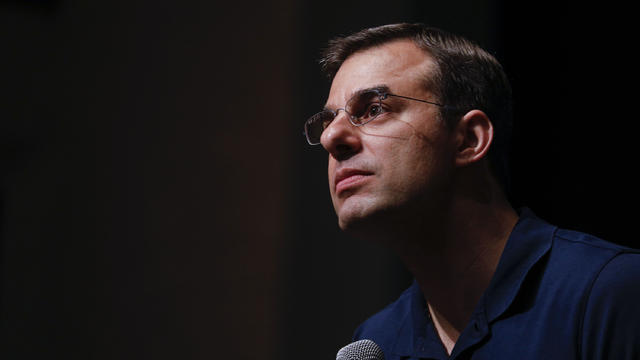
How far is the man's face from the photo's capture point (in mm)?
1443

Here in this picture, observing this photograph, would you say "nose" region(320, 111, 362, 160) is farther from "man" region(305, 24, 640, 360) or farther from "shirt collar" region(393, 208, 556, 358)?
"shirt collar" region(393, 208, 556, 358)

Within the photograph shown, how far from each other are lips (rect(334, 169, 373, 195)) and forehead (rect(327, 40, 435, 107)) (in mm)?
199

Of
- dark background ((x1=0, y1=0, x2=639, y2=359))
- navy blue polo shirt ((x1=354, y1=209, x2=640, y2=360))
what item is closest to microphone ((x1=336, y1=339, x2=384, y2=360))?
navy blue polo shirt ((x1=354, y1=209, x2=640, y2=360))

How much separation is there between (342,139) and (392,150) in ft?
0.43

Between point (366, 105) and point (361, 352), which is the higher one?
point (366, 105)

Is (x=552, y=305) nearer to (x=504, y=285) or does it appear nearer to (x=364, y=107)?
(x=504, y=285)

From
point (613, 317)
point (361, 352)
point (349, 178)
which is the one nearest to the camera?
point (613, 317)

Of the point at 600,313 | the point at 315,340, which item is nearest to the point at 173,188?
the point at 315,340

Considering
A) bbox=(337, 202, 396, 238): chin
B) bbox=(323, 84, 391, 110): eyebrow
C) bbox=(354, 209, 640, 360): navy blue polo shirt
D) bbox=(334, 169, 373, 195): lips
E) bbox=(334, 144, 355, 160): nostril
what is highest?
bbox=(323, 84, 391, 110): eyebrow

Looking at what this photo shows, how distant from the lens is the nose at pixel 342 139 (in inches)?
59.6

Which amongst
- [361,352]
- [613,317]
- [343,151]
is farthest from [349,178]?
[613,317]

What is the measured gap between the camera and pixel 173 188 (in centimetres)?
358

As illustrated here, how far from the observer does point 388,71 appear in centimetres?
156

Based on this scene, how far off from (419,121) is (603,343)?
61 centimetres
